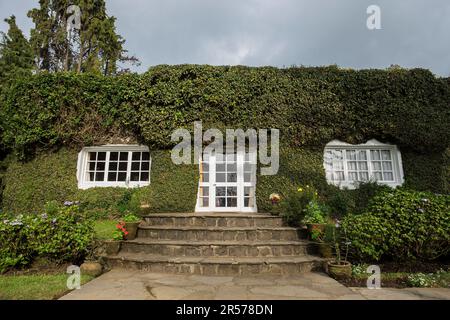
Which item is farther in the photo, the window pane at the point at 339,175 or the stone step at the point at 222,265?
the window pane at the point at 339,175

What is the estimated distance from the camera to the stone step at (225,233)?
530cm

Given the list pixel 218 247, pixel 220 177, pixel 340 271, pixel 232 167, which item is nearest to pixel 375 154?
pixel 232 167

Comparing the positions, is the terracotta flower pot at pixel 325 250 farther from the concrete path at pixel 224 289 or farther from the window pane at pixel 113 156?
the window pane at pixel 113 156

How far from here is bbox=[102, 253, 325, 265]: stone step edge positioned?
4379mm

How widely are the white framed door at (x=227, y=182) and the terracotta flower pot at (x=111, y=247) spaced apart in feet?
10.4

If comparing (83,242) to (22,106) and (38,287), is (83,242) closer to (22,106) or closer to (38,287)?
(38,287)

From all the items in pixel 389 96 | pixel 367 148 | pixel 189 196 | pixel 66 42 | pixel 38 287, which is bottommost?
pixel 38 287

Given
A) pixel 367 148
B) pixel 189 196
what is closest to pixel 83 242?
pixel 189 196

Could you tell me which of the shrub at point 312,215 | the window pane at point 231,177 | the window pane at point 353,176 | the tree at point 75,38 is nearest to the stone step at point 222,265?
the shrub at point 312,215

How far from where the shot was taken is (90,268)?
4184 mm

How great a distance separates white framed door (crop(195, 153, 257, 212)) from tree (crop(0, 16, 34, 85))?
9.93 meters

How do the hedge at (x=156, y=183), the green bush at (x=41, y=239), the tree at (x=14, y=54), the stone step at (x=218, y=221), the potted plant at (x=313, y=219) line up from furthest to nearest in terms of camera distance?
the tree at (x=14, y=54), the hedge at (x=156, y=183), the stone step at (x=218, y=221), the potted plant at (x=313, y=219), the green bush at (x=41, y=239)

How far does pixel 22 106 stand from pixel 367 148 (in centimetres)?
1133

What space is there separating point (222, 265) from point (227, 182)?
149 inches
